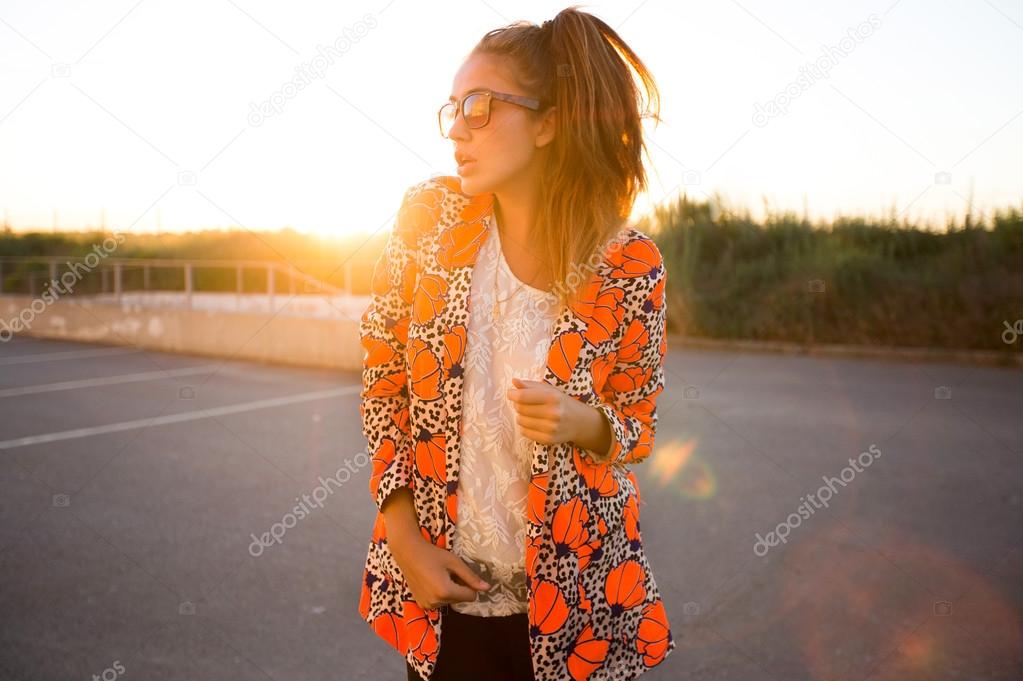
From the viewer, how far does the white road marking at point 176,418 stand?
7.65 metres

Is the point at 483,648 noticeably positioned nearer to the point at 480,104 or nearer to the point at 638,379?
the point at 638,379

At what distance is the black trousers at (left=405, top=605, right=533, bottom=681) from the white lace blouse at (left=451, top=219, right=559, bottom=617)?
21mm

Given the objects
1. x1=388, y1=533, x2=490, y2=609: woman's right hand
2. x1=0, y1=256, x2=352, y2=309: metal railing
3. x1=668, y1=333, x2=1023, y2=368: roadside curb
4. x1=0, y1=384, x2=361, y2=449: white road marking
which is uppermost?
x1=0, y1=256, x2=352, y2=309: metal railing

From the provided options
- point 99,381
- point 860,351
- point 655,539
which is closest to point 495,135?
point 655,539

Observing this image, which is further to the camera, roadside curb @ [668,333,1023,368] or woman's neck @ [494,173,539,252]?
roadside curb @ [668,333,1023,368]

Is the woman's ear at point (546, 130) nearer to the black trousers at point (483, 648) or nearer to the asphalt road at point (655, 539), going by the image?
the black trousers at point (483, 648)

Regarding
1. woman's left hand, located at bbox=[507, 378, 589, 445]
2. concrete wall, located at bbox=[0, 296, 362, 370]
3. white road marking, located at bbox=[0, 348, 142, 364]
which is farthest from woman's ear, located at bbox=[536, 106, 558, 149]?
white road marking, located at bbox=[0, 348, 142, 364]

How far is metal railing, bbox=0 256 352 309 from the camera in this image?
15219 millimetres

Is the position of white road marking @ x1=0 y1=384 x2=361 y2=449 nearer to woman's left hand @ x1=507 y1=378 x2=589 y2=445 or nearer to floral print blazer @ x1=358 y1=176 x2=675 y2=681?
floral print blazer @ x1=358 y1=176 x2=675 y2=681

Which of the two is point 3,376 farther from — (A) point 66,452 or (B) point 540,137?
(B) point 540,137

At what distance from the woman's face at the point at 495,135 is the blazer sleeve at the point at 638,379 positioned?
35cm

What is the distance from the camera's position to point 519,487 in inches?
61.4

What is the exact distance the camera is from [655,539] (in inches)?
201

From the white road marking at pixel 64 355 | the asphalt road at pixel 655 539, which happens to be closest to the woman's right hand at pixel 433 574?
the asphalt road at pixel 655 539
